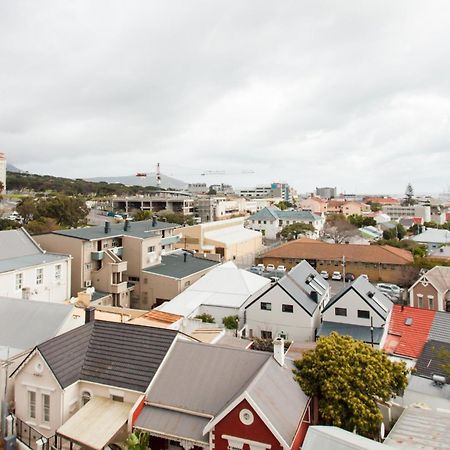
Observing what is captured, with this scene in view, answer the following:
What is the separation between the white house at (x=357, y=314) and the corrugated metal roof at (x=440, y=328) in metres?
2.96

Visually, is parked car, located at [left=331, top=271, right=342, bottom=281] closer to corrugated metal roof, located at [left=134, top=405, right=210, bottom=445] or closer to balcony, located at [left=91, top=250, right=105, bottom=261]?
balcony, located at [left=91, top=250, right=105, bottom=261]

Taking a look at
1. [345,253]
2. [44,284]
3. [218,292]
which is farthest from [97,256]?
[345,253]

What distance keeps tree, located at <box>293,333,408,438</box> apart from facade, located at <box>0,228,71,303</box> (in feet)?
78.8

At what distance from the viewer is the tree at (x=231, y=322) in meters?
30.8

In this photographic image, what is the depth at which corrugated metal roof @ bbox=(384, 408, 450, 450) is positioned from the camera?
12672 millimetres

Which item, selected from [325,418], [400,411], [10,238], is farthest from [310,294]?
[10,238]

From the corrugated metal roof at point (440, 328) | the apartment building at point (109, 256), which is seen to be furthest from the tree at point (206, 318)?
the corrugated metal roof at point (440, 328)

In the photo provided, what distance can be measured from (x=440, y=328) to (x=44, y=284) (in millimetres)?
30180

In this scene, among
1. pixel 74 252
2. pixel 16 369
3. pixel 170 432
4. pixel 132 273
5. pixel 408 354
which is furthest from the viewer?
pixel 132 273

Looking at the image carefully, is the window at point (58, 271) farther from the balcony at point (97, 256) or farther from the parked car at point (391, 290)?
the parked car at point (391, 290)

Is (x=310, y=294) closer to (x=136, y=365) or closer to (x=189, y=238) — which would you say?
(x=136, y=365)

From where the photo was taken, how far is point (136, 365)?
1683cm

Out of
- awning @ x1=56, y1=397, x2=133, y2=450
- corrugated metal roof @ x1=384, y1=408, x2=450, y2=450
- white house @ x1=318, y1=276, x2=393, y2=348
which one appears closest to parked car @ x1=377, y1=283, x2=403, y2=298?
white house @ x1=318, y1=276, x2=393, y2=348

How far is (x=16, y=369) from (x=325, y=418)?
13.0 metres
